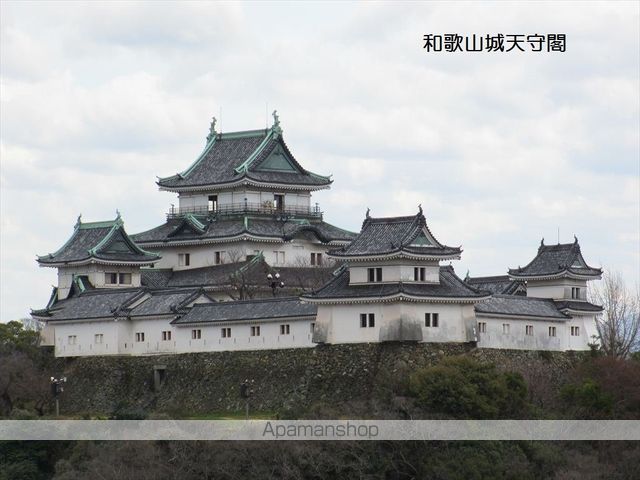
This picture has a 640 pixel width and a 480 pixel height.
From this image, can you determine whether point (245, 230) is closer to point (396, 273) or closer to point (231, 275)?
point (231, 275)

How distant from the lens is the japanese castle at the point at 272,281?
6806 cm

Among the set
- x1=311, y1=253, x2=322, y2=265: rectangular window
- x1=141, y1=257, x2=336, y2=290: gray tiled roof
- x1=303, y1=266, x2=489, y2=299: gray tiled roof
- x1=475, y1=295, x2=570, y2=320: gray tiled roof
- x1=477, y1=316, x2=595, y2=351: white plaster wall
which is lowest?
x1=477, y1=316, x2=595, y2=351: white plaster wall

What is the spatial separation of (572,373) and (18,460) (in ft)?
67.7

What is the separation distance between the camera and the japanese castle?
68.1 m

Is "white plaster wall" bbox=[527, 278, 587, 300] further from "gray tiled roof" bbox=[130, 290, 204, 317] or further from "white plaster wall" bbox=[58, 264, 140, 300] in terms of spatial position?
"white plaster wall" bbox=[58, 264, 140, 300]

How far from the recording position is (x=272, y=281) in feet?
251

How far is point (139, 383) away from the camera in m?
74.9

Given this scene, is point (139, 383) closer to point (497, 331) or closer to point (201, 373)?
point (201, 373)

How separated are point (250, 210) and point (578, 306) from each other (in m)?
16.6

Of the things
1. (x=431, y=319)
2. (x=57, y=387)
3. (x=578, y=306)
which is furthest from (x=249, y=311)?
(x=578, y=306)

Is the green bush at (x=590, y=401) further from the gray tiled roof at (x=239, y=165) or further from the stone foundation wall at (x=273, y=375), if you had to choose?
the gray tiled roof at (x=239, y=165)

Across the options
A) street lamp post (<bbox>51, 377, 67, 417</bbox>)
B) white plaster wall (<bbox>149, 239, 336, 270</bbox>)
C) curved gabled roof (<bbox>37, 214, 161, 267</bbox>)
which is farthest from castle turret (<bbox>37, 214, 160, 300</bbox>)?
street lamp post (<bbox>51, 377, 67, 417</bbox>)

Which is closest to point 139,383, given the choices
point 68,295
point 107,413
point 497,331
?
point 107,413

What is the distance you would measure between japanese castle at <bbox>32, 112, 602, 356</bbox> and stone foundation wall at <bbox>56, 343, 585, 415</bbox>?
503 millimetres
